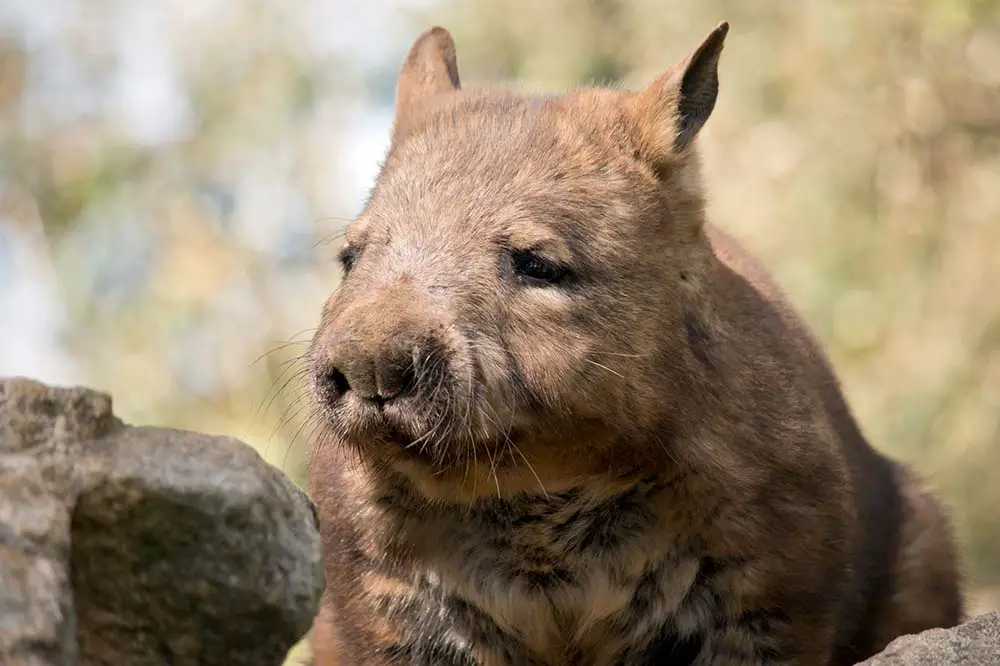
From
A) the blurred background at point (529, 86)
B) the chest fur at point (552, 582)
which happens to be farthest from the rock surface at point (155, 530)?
the blurred background at point (529, 86)

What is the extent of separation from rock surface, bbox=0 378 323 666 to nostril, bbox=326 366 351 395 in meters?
0.81

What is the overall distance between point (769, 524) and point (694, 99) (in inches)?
50.0

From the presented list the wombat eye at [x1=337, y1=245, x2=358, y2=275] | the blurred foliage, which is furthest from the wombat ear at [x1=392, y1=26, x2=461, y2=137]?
the blurred foliage

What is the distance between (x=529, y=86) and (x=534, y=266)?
14.7ft

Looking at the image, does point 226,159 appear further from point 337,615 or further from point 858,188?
point 337,615

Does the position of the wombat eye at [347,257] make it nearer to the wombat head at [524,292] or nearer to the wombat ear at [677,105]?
the wombat head at [524,292]

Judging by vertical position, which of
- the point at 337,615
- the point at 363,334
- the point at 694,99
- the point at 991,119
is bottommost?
the point at 337,615

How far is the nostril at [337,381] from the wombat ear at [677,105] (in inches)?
52.0

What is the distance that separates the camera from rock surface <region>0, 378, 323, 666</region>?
2.89 metres

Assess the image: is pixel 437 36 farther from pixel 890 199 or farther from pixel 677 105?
pixel 890 199

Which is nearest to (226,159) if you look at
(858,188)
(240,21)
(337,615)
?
(240,21)

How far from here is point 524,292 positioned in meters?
4.22

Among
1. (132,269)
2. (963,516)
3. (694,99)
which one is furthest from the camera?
(132,269)

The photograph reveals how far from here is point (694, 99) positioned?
15.6 feet
